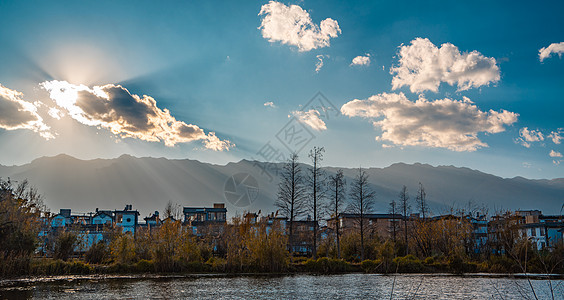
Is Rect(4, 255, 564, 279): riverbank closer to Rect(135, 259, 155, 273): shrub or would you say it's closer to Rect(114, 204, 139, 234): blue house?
Rect(135, 259, 155, 273): shrub

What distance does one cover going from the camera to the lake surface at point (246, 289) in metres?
18.8

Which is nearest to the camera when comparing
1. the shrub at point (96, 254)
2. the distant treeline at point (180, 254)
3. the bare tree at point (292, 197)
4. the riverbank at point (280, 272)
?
the distant treeline at point (180, 254)

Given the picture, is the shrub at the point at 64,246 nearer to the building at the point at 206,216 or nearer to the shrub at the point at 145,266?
the shrub at the point at 145,266

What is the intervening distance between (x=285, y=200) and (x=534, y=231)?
5027cm

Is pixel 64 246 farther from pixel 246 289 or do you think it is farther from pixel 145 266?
pixel 246 289

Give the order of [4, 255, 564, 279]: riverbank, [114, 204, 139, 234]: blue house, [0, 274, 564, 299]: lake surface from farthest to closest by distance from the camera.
Result: [114, 204, 139, 234]: blue house < [4, 255, 564, 279]: riverbank < [0, 274, 564, 299]: lake surface

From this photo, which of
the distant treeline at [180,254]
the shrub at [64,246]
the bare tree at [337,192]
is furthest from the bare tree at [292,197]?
the shrub at [64,246]

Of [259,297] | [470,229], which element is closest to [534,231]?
[470,229]

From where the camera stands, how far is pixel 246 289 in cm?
2125

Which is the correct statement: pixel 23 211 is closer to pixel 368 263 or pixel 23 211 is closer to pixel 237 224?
pixel 237 224

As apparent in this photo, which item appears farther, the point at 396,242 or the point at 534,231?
the point at 534,231

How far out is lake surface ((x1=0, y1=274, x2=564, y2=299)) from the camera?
18766mm

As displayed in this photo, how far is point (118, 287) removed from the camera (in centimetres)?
2162

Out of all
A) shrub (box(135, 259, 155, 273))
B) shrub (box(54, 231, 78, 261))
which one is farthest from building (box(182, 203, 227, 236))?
shrub (box(135, 259, 155, 273))
